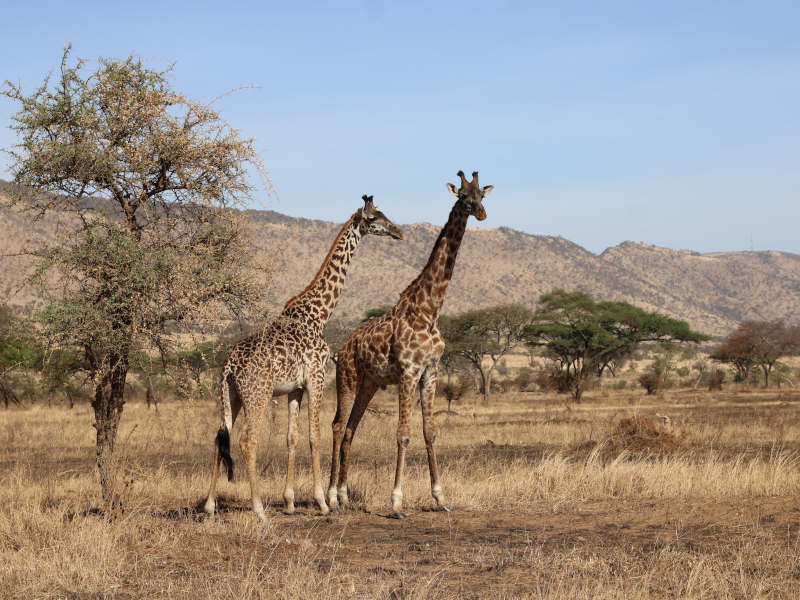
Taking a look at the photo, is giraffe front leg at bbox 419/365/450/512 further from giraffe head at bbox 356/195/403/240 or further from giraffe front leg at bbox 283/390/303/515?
giraffe head at bbox 356/195/403/240

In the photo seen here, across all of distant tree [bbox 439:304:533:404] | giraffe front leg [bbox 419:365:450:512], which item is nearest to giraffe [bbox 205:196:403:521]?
giraffe front leg [bbox 419:365:450:512]

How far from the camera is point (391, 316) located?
34.8 ft

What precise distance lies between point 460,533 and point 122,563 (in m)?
3.31

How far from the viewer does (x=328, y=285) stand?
35.3 feet

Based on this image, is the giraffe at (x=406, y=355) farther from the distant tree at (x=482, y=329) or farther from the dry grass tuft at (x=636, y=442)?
the distant tree at (x=482, y=329)

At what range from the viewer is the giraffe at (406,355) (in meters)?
10.0

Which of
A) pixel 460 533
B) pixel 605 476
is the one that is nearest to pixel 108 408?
pixel 460 533

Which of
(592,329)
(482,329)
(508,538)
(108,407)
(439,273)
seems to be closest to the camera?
(508,538)

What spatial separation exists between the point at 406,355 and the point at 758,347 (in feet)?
158

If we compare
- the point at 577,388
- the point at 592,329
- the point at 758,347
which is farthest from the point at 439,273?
the point at 758,347

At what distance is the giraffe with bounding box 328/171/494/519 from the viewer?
1002 cm

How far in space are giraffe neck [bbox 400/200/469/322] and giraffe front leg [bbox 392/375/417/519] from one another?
922 millimetres

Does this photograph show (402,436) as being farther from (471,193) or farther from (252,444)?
(471,193)

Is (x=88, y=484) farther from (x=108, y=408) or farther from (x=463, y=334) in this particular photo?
(x=463, y=334)
